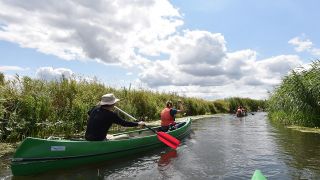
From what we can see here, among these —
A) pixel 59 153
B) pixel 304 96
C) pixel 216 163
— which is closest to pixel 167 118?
pixel 216 163

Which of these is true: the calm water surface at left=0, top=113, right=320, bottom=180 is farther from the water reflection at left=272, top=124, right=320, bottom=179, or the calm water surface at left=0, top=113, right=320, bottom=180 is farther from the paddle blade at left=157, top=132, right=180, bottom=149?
the paddle blade at left=157, top=132, right=180, bottom=149

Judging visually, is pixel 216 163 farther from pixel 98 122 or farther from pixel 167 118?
pixel 167 118

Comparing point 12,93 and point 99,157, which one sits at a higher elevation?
point 12,93

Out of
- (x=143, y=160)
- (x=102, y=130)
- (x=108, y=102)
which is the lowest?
(x=143, y=160)

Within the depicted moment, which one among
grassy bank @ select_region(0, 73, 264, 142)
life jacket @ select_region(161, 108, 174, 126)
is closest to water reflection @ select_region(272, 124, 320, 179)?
life jacket @ select_region(161, 108, 174, 126)

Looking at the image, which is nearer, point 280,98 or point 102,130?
point 102,130

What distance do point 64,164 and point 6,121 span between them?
3660 mm

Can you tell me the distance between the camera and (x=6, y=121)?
36.8 feet

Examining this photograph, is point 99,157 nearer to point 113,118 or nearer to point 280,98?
point 113,118

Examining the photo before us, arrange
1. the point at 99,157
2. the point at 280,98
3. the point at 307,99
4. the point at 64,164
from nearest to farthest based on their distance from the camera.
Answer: the point at 64,164, the point at 99,157, the point at 307,99, the point at 280,98

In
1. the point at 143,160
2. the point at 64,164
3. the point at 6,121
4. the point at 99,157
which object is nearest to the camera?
the point at 64,164

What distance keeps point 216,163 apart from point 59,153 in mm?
3911

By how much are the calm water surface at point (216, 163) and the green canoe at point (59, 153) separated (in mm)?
204

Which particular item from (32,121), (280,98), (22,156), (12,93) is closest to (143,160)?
(22,156)
